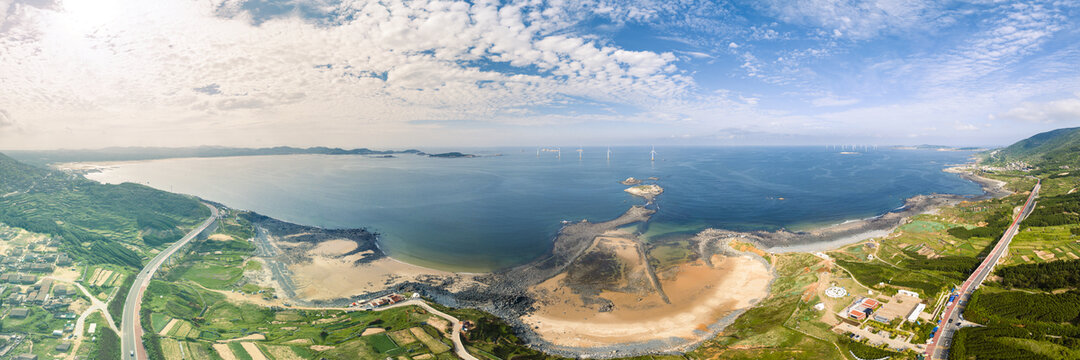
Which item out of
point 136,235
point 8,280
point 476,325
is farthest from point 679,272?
point 136,235

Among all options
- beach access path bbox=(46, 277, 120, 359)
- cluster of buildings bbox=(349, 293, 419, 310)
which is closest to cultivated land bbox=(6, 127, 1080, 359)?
beach access path bbox=(46, 277, 120, 359)

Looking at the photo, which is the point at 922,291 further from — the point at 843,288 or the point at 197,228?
the point at 197,228

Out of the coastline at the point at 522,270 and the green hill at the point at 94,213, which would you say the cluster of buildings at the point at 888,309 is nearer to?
the coastline at the point at 522,270

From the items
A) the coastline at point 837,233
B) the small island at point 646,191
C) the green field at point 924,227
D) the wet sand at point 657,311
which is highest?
the small island at point 646,191

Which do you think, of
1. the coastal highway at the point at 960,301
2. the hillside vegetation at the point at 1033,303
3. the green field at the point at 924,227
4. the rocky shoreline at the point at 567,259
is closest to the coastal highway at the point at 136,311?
the rocky shoreline at the point at 567,259

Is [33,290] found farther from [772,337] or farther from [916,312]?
[916,312]

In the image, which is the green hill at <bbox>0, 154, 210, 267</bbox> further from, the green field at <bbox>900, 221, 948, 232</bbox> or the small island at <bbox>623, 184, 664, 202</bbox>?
A: the green field at <bbox>900, 221, 948, 232</bbox>
